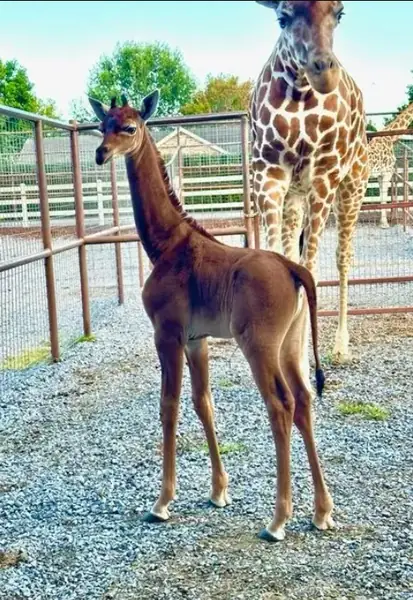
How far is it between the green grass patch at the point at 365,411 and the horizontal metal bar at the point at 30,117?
259cm

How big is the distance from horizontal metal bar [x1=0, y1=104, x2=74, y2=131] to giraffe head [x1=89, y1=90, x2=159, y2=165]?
1304mm

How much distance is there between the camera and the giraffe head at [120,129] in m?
2.57

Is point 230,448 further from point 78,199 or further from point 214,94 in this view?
point 78,199

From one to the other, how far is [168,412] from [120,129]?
3.73ft

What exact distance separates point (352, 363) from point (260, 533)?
2696mm

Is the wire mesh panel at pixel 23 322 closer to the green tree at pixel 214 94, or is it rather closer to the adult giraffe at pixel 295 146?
the green tree at pixel 214 94

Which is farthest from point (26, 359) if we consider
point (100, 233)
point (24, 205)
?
point (100, 233)

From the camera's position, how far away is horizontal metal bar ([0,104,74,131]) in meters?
4.10

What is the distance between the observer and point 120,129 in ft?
8.57

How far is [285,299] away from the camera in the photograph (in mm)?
2463

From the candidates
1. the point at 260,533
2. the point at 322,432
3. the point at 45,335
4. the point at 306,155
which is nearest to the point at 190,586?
the point at 260,533

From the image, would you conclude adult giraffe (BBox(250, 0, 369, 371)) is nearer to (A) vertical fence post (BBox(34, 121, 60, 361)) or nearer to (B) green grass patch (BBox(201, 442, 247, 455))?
(B) green grass patch (BBox(201, 442, 247, 455))

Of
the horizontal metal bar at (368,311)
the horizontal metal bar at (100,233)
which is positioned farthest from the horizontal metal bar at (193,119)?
the horizontal metal bar at (368,311)

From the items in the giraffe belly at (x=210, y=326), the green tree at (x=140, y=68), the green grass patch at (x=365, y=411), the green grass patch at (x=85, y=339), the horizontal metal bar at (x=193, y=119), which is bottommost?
the green grass patch at (x=85, y=339)
